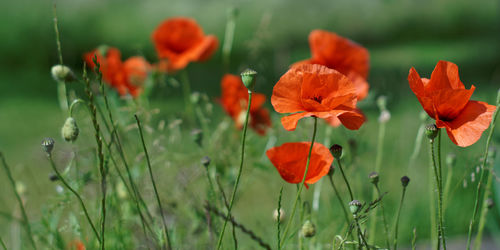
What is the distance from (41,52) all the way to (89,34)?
1.30ft

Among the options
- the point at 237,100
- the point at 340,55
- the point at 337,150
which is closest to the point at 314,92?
the point at 337,150

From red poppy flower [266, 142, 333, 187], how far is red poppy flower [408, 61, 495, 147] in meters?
0.13

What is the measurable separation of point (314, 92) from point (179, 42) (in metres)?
0.70

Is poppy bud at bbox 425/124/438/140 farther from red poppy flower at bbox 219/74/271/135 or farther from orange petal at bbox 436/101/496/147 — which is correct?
red poppy flower at bbox 219/74/271/135

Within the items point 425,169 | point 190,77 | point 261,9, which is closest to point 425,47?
point 261,9

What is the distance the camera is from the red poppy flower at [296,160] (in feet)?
2.19

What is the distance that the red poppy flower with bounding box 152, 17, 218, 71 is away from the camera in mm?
1281

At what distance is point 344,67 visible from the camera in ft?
3.48

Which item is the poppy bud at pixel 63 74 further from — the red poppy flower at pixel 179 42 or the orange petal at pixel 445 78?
the red poppy flower at pixel 179 42

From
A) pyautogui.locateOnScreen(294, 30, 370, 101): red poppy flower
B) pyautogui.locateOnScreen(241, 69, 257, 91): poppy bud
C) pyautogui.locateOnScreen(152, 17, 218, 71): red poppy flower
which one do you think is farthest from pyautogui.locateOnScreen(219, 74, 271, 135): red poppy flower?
pyautogui.locateOnScreen(241, 69, 257, 91): poppy bud

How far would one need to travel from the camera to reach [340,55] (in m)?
1.05

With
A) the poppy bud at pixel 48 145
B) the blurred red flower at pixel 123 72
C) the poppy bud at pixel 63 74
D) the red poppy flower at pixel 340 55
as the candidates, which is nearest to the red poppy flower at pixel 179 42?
the blurred red flower at pixel 123 72

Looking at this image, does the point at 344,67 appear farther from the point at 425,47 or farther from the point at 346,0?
the point at 425,47

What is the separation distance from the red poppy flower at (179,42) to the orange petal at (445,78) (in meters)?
0.71
